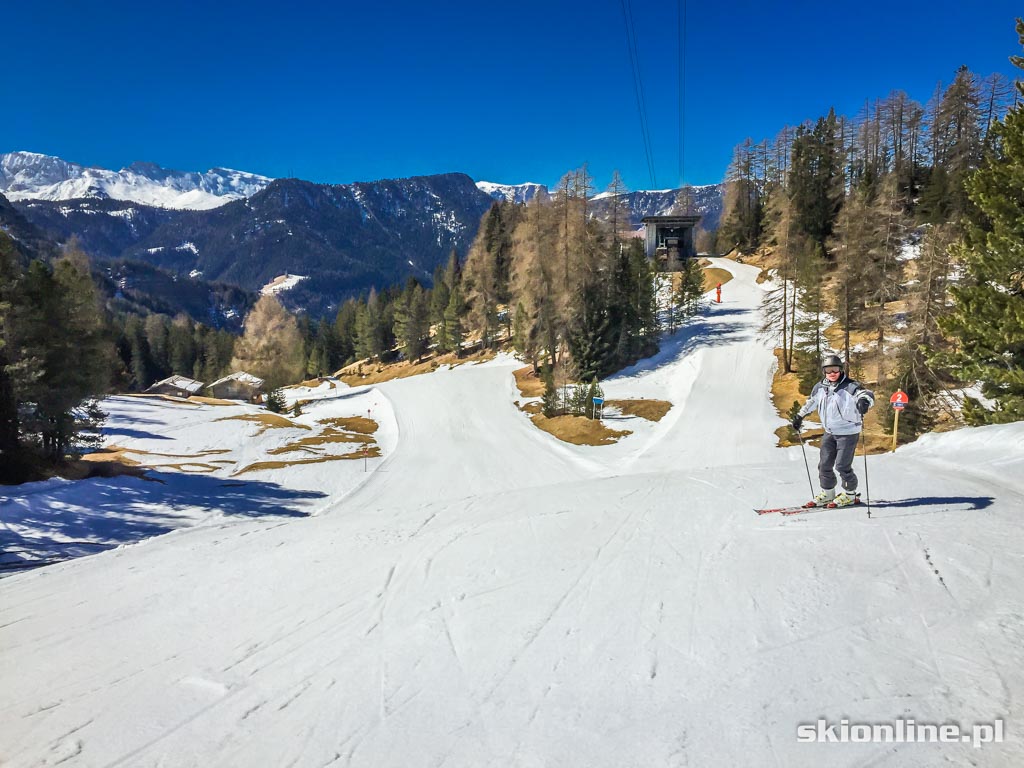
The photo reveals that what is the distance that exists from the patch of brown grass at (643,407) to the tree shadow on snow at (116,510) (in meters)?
21.9

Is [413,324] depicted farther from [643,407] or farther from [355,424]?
[643,407]

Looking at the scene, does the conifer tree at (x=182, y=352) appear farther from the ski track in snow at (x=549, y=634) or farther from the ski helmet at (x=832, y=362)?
the ski helmet at (x=832, y=362)

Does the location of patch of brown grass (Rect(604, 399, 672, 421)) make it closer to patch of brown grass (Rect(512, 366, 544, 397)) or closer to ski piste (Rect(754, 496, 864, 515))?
patch of brown grass (Rect(512, 366, 544, 397))

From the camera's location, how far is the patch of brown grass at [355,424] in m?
39.4

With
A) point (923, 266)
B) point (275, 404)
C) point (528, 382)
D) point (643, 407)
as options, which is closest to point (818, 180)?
point (528, 382)

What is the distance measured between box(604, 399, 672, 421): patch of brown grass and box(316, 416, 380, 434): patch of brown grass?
18.1m

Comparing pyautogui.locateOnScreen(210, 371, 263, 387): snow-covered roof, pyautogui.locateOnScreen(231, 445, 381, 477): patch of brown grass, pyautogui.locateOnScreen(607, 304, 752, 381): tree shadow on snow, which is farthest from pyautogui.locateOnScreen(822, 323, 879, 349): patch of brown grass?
pyautogui.locateOnScreen(210, 371, 263, 387): snow-covered roof

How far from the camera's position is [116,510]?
53.2 feet

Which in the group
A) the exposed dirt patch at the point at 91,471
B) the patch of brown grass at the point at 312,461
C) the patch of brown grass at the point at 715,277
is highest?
the patch of brown grass at the point at 715,277

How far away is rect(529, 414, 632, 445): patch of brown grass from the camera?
29991 mm

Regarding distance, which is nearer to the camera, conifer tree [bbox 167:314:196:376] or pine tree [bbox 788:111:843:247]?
pine tree [bbox 788:111:843:247]

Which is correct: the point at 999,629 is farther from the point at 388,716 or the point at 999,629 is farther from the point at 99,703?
the point at 99,703

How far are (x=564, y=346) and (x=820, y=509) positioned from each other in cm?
3810

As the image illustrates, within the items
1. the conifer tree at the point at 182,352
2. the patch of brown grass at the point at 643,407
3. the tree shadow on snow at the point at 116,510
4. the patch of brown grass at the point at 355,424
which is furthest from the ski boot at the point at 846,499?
the conifer tree at the point at 182,352
